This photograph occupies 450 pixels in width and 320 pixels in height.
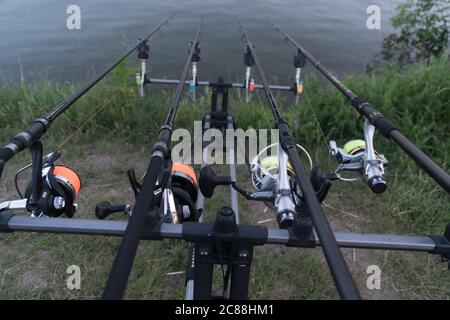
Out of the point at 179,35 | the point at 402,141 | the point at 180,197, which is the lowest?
the point at 180,197

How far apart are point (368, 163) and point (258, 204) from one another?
4.38ft

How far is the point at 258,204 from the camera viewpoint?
9.49 ft

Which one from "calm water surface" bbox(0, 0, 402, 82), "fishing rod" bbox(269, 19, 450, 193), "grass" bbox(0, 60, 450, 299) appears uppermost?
"calm water surface" bbox(0, 0, 402, 82)

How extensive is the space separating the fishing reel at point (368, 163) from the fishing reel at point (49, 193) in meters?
1.13

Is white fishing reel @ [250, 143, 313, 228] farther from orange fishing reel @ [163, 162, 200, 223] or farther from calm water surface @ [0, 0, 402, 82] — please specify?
calm water surface @ [0, 0, 402, 82]

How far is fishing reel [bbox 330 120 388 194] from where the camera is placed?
1.60m

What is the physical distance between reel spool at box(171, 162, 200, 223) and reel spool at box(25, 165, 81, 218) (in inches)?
17.3

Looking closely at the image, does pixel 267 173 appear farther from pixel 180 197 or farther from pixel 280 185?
pixel 180 197

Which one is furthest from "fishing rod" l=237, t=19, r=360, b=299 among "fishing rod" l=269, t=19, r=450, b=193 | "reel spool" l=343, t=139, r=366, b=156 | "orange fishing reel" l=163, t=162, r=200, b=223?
"reel spool" l=343, t=139, r=366, b=156

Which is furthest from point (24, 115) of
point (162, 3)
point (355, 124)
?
point (162, 3)

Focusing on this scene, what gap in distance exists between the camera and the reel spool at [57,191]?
1535 mm

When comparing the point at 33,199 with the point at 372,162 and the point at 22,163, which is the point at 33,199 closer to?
the point at 372,162

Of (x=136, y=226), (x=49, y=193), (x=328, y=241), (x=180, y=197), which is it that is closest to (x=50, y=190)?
(x=49, y=193)
